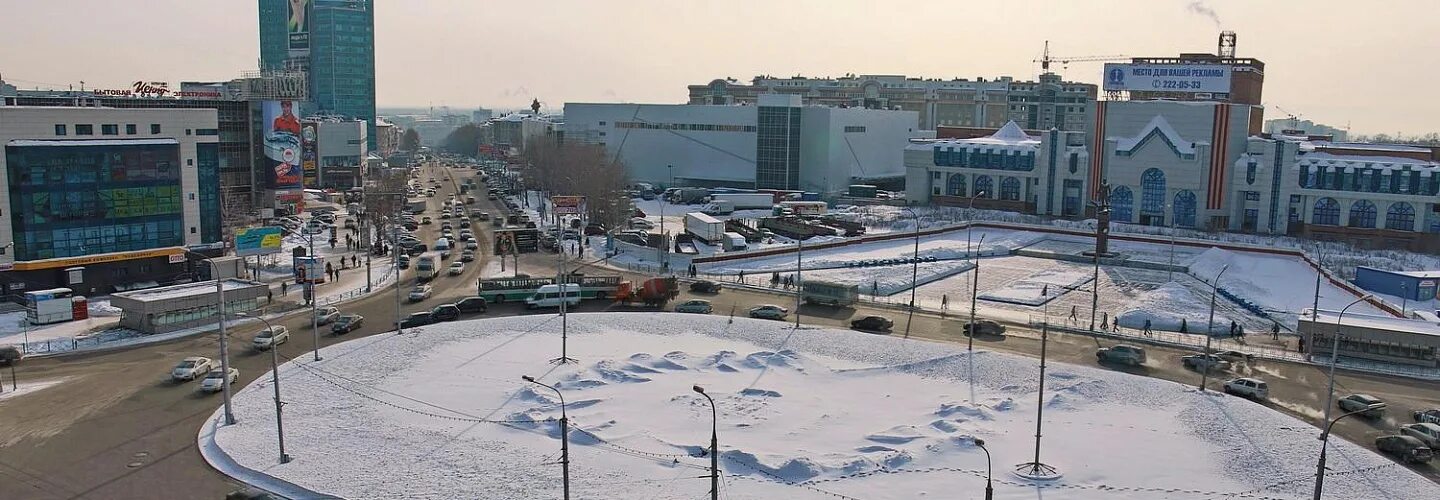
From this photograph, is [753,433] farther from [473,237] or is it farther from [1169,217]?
[1169,217]

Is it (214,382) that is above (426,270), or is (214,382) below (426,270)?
below

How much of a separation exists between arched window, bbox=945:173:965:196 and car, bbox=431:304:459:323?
61.5 m

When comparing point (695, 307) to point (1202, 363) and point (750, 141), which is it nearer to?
point (1202, 363)

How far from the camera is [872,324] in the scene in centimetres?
4897

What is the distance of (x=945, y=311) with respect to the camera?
53375 millimetres

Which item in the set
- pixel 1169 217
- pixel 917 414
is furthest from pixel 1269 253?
pixel 917 414

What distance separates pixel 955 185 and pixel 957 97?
99922 mm

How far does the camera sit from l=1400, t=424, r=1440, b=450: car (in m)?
33.0

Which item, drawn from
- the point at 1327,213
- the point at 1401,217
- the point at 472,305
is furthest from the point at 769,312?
the point at 1401,217

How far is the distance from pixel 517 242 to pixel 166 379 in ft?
117

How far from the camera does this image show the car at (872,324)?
161 feet

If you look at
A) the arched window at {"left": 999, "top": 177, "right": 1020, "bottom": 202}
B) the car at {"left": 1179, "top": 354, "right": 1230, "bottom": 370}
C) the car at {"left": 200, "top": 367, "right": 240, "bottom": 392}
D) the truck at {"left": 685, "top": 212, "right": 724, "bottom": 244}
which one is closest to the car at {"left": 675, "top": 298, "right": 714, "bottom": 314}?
the car at {"left": 200, "top": 367, "right": 240, "bottom": 392}

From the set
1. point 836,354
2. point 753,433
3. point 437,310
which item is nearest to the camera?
point 753,433

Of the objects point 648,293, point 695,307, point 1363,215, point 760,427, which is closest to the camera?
point 760,427
